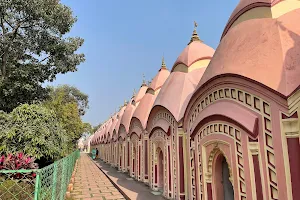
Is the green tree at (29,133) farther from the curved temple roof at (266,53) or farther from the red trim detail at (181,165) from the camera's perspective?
the curved temple roof at (266,53)

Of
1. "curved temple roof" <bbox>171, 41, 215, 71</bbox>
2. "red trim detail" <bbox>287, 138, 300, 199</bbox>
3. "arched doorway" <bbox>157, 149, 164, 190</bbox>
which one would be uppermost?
"curved temple roof" <bbox>171, 41, 215, 71</bbox>

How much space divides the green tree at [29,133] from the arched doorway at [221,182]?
606cm

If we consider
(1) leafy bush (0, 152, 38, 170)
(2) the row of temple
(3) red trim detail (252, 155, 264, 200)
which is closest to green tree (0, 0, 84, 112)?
(1) leafy bush (0, 152, 38, 170)

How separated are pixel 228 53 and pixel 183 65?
4261 millimetres

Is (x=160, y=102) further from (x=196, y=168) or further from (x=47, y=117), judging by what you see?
(x=47, y=117)

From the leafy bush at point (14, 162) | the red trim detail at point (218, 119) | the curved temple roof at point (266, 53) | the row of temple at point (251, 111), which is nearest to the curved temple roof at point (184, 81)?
the row of temple at point (251, 111)

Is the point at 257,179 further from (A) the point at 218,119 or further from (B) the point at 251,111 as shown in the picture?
(A) the point at 218,119

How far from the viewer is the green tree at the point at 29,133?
27.0 ft

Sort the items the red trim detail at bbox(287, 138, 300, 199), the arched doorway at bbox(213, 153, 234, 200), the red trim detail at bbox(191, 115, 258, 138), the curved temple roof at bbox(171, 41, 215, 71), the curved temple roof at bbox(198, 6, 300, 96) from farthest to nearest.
Result: the curved temple roof at bbox(171, 41, 215, 71)
the arched doorway at bbox(213, 153, 234, 200)
the red trim detail at bbox(191, 115, 258, 138)
the curved temple roof at bbox(198, 6, 300, 96)
the red trim detail at bbox(287, 138, 300, 199)

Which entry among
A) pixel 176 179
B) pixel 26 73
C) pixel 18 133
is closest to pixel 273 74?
pixel 176 179

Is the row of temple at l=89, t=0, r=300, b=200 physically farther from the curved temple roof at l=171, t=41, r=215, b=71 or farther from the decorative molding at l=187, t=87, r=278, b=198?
the curved temple roof at l=171, t=41, r=215, b=71

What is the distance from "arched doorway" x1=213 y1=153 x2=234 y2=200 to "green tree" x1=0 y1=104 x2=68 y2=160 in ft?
19.9

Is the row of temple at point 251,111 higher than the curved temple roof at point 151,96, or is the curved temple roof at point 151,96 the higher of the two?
the curved temple roof at point 151,96

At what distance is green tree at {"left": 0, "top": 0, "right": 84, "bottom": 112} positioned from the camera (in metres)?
12.1
